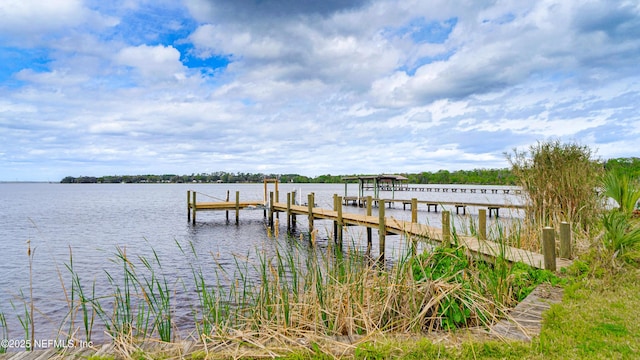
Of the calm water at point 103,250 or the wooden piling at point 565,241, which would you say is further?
the calm water at point 103,250

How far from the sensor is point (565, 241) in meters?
6.45

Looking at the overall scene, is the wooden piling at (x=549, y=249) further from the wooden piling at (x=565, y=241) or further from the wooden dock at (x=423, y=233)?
the wooden piling at (x=565, y=241)

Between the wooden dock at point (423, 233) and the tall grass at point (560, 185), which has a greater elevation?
the tall grass at point (560, 185)

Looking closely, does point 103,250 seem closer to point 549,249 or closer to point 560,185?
point 549,249

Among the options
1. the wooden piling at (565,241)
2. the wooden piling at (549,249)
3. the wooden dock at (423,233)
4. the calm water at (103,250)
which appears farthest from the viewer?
the calm water at (103,250)

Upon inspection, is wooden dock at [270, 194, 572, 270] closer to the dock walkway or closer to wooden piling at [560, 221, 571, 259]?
the dock walkway

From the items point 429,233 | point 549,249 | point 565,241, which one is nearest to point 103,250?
point 429,233

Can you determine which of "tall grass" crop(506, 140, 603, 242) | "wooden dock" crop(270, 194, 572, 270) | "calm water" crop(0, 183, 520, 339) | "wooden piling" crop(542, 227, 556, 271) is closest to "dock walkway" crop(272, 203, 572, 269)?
"wooden dock" crop(270, 194, 572, 270)

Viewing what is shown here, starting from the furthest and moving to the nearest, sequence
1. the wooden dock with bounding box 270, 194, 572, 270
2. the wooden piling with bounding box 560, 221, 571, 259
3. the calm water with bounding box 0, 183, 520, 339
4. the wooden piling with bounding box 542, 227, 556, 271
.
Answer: the calm water with bounding box 0, 183, 520, 339, the wooden piling with bounding box 560, 221, 571, 259, the wooden dock with bounding box 270, 194, 572, 270, the wooden piling with bounding box 542, 227, 556, 271

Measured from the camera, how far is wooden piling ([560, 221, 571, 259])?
636 cm

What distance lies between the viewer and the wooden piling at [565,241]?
6357 millimetres

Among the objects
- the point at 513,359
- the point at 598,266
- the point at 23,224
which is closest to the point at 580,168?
the point at 598,266

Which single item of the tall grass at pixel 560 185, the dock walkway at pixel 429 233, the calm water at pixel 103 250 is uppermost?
the tall grass at pixel 560 185

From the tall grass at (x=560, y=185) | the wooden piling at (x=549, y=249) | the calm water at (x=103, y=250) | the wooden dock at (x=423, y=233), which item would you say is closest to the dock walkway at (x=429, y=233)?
the wooden dock at (x=423, y=233)
